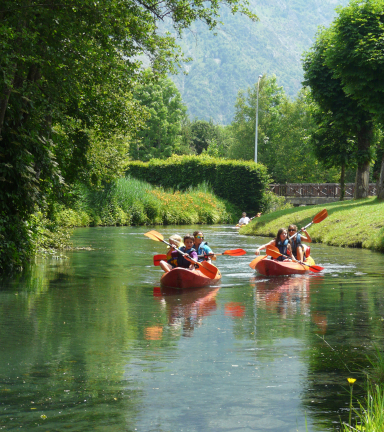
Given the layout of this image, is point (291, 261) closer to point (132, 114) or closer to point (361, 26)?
point (132, 114)

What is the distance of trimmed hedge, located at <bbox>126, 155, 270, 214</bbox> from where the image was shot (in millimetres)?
46500

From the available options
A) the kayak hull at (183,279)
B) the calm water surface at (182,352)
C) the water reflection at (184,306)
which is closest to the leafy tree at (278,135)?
the kayak hull at (183,279)

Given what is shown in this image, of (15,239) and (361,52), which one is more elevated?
(361,52)

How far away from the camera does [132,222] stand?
39.4 m

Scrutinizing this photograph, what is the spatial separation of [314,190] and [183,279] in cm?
4040

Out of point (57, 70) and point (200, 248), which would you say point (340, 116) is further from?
point (57, 70)

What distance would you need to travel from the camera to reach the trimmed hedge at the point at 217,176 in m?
46.5

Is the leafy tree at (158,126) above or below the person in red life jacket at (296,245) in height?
above

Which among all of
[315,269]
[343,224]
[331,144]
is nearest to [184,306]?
[315,269]

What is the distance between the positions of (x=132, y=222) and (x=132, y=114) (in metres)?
20.4

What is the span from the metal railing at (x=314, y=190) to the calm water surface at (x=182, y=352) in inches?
1456

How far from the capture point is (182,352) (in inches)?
307

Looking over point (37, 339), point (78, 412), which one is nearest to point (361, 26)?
point (37, 339)

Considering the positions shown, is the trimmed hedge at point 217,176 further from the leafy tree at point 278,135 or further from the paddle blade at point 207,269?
the paddle blade at point 207,269
